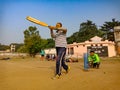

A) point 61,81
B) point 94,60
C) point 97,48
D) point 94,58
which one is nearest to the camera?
point 61,81

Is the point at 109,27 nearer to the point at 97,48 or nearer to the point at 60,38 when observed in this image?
the point at 97,48

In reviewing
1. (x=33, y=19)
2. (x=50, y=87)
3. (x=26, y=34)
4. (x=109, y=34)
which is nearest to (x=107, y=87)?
(x=50, y=87)

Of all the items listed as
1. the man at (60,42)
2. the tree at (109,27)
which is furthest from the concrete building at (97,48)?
the man at (60,42)

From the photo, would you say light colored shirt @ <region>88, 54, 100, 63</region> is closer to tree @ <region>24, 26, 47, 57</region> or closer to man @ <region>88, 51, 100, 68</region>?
man @ <region>88, 51, 100, 68</region>

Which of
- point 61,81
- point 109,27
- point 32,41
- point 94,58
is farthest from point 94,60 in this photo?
point 109,27

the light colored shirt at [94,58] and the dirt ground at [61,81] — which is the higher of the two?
the light colored shirt at [94,58]

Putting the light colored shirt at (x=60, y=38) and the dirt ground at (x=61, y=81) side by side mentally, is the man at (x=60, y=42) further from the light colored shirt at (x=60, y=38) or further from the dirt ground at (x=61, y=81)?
the dirt ground at (x=61, y=81)

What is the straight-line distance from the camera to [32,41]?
159 ft

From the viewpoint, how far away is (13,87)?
4340 mm

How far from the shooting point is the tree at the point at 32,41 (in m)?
47.8

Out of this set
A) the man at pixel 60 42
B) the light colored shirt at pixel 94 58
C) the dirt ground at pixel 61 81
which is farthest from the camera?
the light colored shirt at pixel 94 58

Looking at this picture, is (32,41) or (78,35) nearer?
(32,41)

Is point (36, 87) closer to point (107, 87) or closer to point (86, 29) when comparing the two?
point (107, 87)

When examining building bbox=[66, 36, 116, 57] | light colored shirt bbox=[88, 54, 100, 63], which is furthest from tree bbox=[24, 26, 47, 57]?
light colored shirt bbox=[88, 54, 100, 63]
